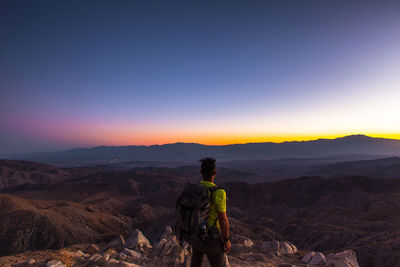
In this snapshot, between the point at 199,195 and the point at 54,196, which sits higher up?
A: the point at 199,195

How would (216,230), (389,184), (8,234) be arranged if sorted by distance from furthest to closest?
(389,184), (8,234), (216,230)

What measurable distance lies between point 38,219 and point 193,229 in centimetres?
2161

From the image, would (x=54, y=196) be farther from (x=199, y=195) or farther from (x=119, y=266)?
(x=199, y=195)

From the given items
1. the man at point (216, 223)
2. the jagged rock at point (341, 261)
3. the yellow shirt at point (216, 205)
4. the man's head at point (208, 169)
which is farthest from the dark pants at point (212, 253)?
the jagged rock at point (341, 261)

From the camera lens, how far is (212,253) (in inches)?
109

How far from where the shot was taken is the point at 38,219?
58.8 feet

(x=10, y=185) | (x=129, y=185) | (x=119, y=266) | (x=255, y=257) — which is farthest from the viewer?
(x=10, y=185)

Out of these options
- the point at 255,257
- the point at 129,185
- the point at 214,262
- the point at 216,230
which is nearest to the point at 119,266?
the point at 214,262

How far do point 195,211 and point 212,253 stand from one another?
73 centimetres

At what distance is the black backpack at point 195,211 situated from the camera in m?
2.53

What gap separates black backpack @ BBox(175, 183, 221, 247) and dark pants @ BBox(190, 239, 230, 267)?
0.12 m

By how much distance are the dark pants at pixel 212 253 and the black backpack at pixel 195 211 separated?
0.12 meters

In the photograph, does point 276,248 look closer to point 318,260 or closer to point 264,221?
point 318,260

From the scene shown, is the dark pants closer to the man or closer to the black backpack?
the man
